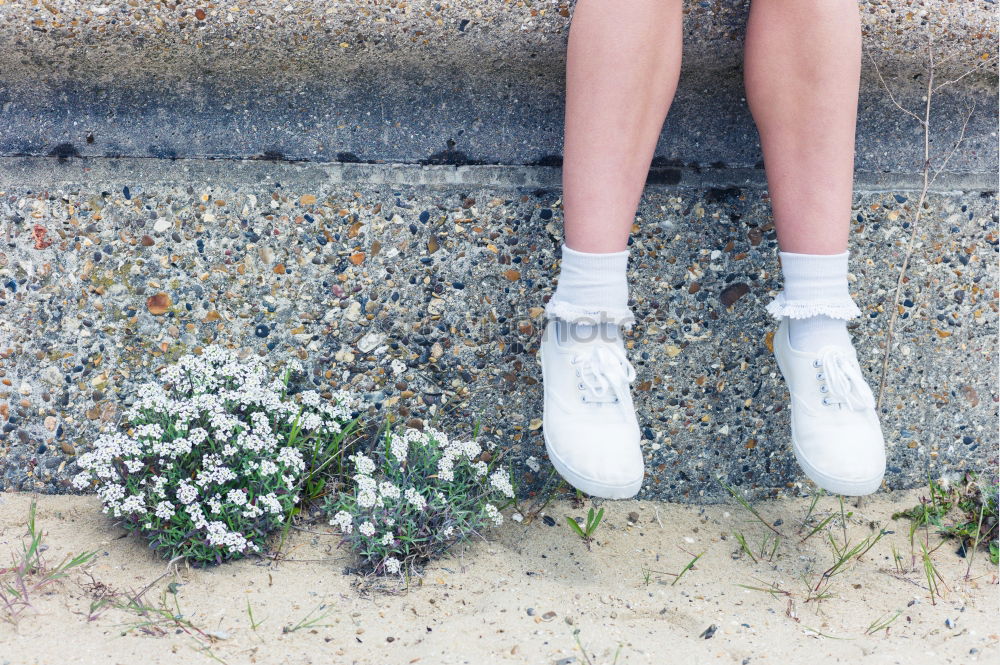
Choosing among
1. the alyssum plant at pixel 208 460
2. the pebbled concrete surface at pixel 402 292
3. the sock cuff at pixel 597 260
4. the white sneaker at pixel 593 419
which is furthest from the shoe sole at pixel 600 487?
the alyssum plant at pixel 208 460

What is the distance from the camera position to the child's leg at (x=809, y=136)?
147 cm

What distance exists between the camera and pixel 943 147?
180 centimetres

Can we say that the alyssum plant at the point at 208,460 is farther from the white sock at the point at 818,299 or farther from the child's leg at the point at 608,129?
the white sock at the point at 818,299

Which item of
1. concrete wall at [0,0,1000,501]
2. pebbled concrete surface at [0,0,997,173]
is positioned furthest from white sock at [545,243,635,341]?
pebbled concrete surface at [0,0,997,173]

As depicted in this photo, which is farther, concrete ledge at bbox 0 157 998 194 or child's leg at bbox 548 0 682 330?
concrete ledge at bbox 0 157 998 194

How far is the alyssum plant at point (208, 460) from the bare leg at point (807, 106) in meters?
1.03

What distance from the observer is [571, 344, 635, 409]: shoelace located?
5.05ft

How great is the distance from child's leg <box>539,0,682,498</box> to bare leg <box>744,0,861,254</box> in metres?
0.18

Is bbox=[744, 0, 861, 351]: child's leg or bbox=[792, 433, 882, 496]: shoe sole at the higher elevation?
bbox=[744, 0, 861, 351]: child's leg

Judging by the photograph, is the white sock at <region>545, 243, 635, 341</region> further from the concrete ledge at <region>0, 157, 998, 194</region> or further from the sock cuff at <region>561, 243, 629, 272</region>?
the concrete ledge at <region>0, 157, 998, 194</region>

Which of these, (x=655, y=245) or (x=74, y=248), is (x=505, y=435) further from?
(x=74, y=248)

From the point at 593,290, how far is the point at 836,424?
1.77 feet

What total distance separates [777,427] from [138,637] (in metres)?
1.37

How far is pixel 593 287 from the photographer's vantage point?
4.95 feet
